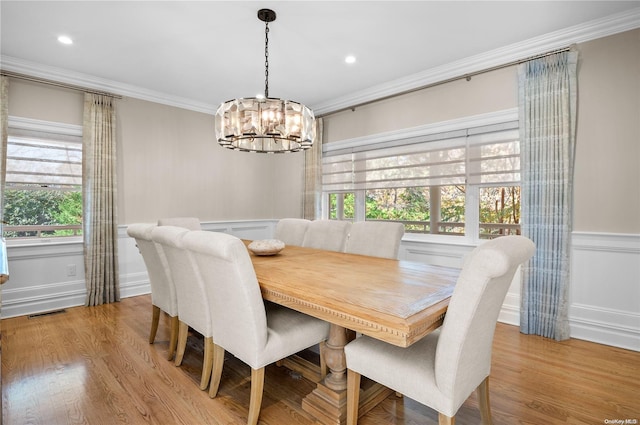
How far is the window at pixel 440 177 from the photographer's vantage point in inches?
130

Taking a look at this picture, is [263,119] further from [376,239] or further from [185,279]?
[376,239]

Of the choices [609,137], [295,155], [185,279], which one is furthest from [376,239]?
[295,155]

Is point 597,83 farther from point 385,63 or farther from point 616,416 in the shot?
point 616,416

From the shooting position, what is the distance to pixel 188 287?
2.05 m

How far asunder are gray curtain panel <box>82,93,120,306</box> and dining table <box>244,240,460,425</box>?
249 cm

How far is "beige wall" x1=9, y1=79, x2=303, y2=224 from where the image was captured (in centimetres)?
368

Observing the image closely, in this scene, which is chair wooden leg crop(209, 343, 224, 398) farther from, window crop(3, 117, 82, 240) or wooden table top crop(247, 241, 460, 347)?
window crop(3, 117, 82, 240)

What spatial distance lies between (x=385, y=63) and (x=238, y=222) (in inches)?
124

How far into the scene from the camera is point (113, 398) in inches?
76.9

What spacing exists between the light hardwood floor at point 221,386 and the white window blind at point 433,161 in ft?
5.25

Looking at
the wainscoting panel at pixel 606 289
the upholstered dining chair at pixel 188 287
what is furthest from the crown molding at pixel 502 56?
the upholstered dining chair at pixel 188 287

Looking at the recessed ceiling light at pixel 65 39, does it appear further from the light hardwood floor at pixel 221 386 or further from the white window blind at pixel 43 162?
the light hardwood floor at pixel 221 386

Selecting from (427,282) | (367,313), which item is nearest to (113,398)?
(367,313)

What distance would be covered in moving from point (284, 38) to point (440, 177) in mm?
2163
